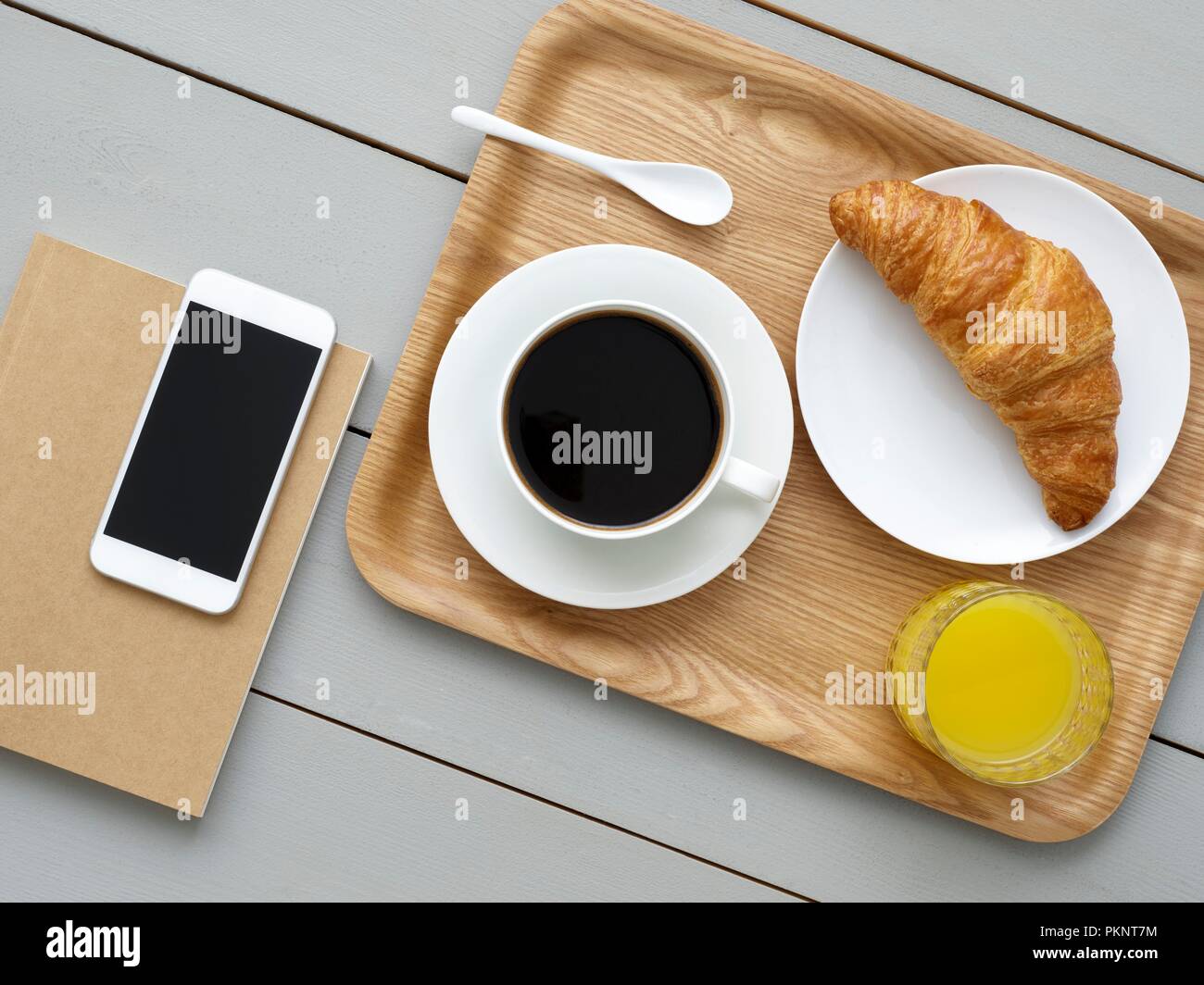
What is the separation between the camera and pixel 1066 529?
3.16ft

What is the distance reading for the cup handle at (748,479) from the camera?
0.83 m

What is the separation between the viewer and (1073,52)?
1053mm

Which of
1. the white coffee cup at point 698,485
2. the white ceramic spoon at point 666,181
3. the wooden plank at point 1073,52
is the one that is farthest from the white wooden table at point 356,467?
the white coffee cup at point 698,485

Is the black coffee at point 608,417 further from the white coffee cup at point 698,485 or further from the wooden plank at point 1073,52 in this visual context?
the wooden plank at point 1073,52

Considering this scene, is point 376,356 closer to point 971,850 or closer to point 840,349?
point 840,349

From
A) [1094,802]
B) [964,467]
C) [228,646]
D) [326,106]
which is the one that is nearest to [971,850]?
[1094,802]

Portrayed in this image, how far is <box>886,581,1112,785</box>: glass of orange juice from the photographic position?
3.08ft

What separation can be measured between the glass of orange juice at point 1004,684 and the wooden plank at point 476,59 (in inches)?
20.8

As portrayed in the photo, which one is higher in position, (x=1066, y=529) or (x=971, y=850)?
(x=1066, y=529)

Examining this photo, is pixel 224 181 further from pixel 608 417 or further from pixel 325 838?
pixel 325 838

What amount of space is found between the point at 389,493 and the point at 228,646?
26 cm

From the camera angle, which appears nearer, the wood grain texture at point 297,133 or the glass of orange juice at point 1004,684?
the glass of orange juice at point 1004,684

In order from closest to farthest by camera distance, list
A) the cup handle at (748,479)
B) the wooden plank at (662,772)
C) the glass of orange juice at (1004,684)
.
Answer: the cup handle at (748,479), the glass of orange juice at (1004,684), the wooden plank at (662,772)

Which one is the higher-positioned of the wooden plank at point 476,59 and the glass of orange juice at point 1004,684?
the wooden plank at point 476,59
